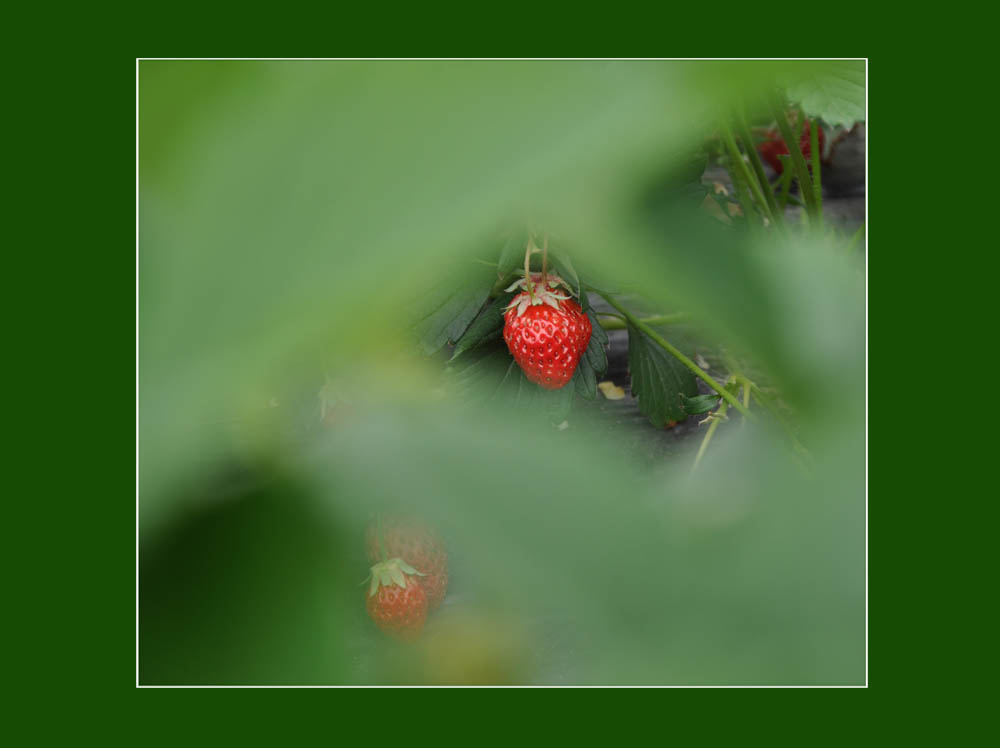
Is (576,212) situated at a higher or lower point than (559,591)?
higher

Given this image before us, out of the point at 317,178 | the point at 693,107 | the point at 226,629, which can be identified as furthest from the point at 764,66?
the point at 226,629

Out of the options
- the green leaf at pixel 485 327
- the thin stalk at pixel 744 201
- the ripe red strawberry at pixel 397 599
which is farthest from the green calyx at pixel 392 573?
the thin stalk at pixel 744 201

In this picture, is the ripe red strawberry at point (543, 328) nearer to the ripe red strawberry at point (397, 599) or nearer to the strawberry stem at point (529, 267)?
the strawberry stem at point (529, 267)

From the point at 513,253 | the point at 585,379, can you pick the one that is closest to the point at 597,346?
the point at 585,379

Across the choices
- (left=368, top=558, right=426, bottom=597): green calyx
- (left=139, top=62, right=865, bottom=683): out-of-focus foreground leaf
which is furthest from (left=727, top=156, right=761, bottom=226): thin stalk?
(left=368, top=558, right=426, bottom=597): green calyx

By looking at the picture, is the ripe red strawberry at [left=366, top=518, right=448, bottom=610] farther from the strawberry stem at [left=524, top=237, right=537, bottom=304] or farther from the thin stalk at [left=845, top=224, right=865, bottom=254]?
the thin stalk at [left=845, top=224, right=865, bottom=254]

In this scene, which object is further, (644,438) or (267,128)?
(644,438)

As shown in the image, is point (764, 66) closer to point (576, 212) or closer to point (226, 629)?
point (576, 212)
